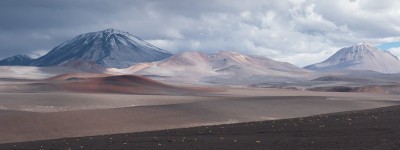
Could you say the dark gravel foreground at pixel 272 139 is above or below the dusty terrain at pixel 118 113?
below

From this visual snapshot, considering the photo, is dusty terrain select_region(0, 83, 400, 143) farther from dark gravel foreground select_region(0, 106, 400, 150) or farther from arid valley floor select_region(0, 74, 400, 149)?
dark gravel foreground select_region(0, 106, 400, 150)

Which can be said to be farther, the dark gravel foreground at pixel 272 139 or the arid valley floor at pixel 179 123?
the arid valley floor at pixel 179 123

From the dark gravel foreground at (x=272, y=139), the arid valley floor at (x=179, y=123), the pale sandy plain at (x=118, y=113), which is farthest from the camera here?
the pale sandy plain at (x=118, y=113)

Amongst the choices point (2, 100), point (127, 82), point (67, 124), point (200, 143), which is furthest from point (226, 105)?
point (127, 82)

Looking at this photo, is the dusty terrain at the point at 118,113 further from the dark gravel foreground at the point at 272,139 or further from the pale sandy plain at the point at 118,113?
the dark gravel foreground at the point at 272,139

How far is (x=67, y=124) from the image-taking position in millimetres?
44438

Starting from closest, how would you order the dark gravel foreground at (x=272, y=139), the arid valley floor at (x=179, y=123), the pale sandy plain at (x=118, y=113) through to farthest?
the dark gravel foreground at (x=272, y=139) < the arid valley floor at (x=179, y=123) < the pale sandy plain at (x=118, y=113)

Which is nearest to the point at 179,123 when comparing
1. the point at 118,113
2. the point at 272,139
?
the point at 118,113

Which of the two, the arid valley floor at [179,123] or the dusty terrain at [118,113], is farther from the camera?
the dusty terrain at [118,113]

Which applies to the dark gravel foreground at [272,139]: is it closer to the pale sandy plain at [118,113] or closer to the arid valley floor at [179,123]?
the arid valley floor at [179,123]

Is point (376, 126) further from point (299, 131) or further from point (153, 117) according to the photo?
point (153, 117)

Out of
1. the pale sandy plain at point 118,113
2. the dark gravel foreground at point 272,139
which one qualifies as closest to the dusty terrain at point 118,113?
the pale sandy plain at point 118,113

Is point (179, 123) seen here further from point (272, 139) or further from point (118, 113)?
point (272, 139)

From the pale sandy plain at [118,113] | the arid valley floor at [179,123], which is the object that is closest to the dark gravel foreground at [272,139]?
the arid valley floor at [179,123]
